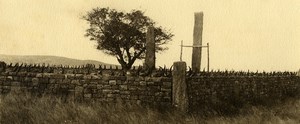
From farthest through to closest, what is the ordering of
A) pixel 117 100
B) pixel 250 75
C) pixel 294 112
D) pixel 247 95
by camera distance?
pixel 250 75 → pixel 247 95 → pixel 294 112 → pixel 117 100

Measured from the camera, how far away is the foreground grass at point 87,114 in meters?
11.7

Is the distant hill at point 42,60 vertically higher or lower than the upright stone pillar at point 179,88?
higher

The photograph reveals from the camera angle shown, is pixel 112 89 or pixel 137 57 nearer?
pixel 112 89

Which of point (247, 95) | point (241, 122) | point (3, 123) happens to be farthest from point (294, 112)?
point (3, 123)

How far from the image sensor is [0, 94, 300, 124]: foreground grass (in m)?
11.7

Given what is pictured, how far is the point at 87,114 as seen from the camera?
39.5 feet

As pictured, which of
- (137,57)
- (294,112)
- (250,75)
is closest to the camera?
(294,112)

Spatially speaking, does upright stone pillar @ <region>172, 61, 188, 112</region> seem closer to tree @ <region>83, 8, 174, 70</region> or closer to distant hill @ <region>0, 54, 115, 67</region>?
tree @ <region>83, 8, 174, 70</region>

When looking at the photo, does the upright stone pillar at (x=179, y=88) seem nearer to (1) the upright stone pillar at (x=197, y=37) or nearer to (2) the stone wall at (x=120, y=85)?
(2) the stone wall at (x=120, y=85)

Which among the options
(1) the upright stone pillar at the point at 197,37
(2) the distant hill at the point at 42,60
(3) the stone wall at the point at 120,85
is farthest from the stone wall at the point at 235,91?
(2) the distant hill at the point at 42,60

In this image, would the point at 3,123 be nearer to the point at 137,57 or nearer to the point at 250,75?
the point at 250,75

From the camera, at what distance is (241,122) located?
472 inches

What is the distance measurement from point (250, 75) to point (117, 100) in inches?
310

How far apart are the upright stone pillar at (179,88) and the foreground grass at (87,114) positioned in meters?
0.41
